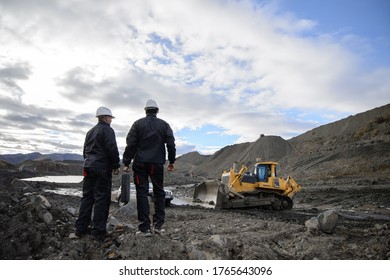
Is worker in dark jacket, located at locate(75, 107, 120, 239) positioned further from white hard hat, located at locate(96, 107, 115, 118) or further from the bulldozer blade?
the bulldozer blade

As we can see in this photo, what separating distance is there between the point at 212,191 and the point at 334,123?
46535 mm

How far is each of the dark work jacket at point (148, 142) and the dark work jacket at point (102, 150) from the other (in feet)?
0.67

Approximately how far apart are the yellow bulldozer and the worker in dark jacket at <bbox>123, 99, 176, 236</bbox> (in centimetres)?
785

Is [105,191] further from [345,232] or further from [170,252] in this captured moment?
[345,232]

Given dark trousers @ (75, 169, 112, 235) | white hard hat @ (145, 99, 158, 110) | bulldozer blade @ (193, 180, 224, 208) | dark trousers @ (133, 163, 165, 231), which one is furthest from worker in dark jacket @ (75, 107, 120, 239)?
bulldozer blade @ (193, 180, 224, 208)

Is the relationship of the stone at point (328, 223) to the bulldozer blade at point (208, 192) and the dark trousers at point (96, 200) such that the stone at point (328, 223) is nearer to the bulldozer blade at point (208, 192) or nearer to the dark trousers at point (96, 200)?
the dark trousers at point (96, 200)

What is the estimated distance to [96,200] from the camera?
5137mm

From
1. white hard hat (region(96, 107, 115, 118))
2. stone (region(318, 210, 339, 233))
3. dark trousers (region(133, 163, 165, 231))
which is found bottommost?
stone (region(318, 210, 339, 233))

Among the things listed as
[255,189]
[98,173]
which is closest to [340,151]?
[255,189]

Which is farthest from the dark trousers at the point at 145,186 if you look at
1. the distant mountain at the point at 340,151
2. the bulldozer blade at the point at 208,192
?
the distant mountain at the point at 340,151

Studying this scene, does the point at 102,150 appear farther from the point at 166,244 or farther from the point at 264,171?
the point at 264,171

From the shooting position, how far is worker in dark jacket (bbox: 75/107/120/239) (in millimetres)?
5105

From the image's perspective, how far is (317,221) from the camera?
20.2ft

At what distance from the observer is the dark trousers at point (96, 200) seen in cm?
508
